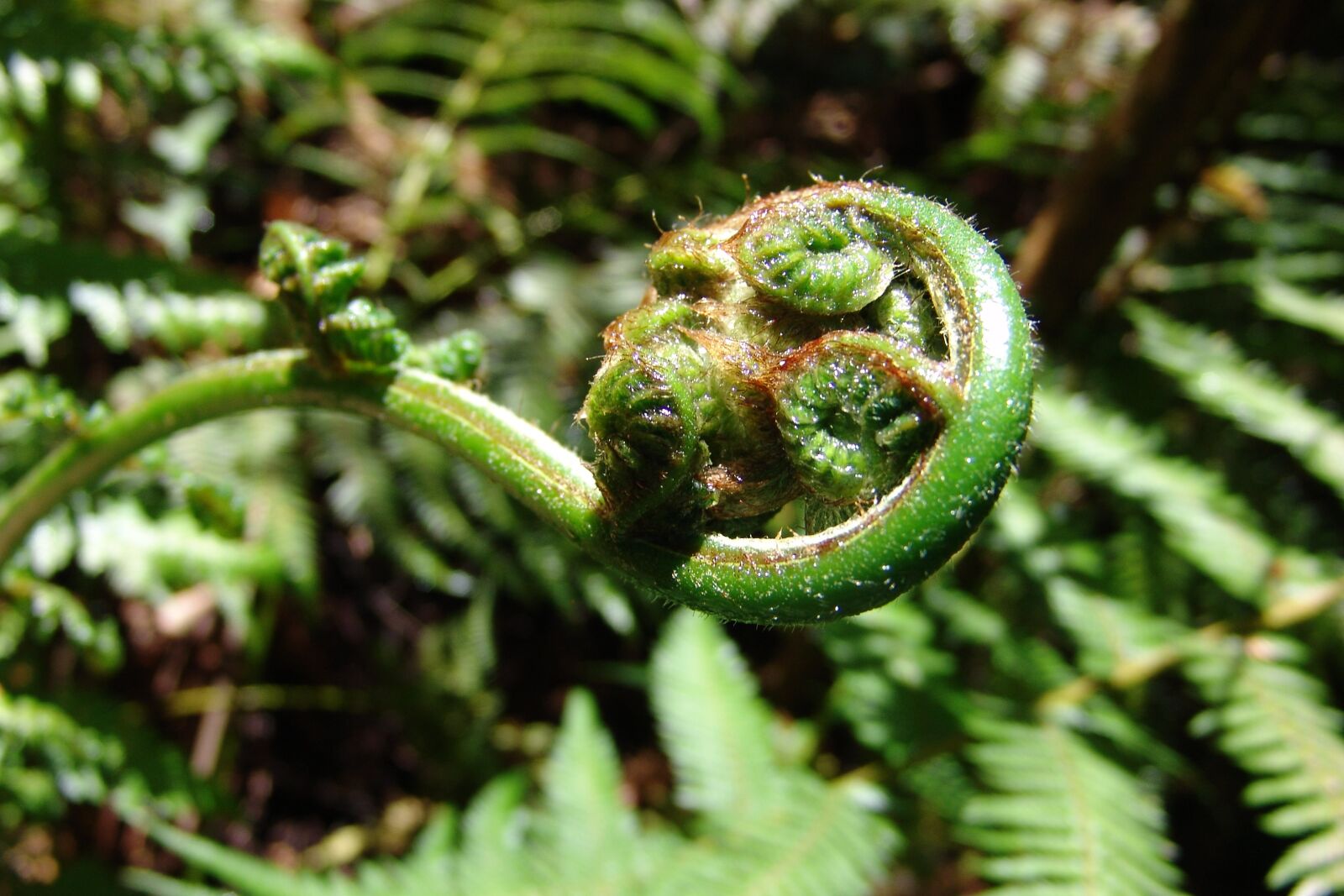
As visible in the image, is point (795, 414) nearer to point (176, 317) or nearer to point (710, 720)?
point (710, 720)

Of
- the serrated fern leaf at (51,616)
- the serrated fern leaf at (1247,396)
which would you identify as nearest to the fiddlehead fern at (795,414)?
the serrated fern leaf at (51,616)

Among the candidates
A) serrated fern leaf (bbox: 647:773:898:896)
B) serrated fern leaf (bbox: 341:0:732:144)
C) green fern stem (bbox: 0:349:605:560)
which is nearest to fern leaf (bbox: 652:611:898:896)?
serrated fern leaf (bbox: 647:773:898:896)

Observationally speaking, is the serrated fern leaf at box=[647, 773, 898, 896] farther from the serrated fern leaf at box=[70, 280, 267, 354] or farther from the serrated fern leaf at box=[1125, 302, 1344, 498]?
the serrated fern leaf at box=[70, 280, 267, 354]

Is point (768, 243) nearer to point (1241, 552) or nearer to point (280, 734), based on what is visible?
point (1241, 552)

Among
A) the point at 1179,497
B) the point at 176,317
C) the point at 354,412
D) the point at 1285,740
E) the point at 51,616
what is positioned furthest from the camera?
the point at 1179,497

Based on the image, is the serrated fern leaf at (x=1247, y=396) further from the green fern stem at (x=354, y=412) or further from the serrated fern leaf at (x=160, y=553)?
the serrated fern leaf at (x=160, y=553)

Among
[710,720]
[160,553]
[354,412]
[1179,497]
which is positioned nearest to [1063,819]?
[710,720]

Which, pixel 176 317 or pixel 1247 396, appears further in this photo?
pixel 1247 396
